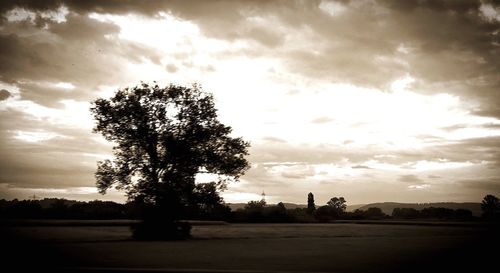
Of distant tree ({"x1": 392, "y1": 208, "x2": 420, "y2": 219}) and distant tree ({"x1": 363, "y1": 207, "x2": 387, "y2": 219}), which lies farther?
distant tree ({"x1": 392, "y1": 208, "x2": 420, "y2": 219})

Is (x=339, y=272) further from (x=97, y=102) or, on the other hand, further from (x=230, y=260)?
(x=97, y=102)

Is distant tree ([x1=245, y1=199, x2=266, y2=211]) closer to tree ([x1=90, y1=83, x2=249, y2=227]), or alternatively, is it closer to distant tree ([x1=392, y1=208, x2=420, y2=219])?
distant tree ([x1=392, y1=208, x2=420, y2=219])

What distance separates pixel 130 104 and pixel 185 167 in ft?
25.7

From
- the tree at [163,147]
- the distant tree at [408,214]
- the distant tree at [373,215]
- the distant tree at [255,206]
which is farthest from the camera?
the distant tree at [408,214]

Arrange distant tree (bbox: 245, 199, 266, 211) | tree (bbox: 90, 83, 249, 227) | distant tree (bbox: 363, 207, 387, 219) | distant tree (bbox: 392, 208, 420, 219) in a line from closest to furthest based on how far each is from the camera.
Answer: tree (bbox: 90, 83, 249, 227) < distant tree (bbox: 245, 199, 266, 211) < distant tree (bbox: 363, 207, 387, 219) < distant tree (bbox: 392, 208, 420, 219)

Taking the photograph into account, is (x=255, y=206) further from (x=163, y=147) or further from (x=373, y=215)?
(x=163, y=147)

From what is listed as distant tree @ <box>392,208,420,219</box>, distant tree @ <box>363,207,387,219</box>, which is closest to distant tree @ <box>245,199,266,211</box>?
distant tree @ <box>363,207,387,219</box>

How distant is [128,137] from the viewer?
35719mm

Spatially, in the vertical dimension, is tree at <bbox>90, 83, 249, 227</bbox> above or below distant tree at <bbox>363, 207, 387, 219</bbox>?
above

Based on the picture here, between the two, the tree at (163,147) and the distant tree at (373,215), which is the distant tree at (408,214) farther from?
the tree at (163,147)

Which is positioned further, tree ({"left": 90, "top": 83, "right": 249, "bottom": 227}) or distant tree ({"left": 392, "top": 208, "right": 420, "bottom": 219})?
distant tree ({"left": 392, "top": 208, "right": 420, "bottom": 219})

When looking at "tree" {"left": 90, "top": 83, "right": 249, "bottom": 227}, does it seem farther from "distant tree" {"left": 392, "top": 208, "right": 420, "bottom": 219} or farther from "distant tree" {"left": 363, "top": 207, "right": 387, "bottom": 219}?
"distant tree" {"left": 392, "top": 208, "right": 420, "bottom": 219}

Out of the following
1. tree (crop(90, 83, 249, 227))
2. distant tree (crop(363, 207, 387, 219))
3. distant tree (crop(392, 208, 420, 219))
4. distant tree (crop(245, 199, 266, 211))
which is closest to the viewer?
tree (crop(90, 83, 249, 227))

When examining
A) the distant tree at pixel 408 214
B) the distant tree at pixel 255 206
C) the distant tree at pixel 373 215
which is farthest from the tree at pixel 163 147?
the distant tree at pixel 408 214
